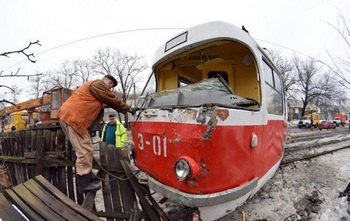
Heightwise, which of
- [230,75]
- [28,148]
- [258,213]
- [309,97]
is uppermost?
[309,97]

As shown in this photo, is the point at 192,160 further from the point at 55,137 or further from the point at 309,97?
the point at 309,97

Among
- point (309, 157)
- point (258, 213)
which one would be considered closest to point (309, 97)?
point (309, 157)

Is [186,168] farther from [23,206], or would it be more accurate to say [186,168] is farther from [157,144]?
[23,206]

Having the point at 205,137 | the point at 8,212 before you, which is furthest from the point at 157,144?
the point at 8,212

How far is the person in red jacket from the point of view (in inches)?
132

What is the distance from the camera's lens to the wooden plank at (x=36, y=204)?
9.40 ft

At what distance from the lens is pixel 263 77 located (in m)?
3.75

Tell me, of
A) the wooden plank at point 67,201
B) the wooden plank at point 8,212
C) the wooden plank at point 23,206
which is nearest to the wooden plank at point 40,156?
the wooden plank at point 67,201

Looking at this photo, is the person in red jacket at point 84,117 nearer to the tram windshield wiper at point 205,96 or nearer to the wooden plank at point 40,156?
the tram windshield wiper at point 205,96

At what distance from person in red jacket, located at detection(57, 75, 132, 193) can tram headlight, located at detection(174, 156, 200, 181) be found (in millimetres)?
1344

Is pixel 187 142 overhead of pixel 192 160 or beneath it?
overhead

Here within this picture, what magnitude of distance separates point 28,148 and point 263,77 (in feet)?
12.9

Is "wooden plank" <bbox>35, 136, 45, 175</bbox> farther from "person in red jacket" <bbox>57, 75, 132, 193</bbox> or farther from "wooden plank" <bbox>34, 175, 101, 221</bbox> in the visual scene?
"person in red jacket" <bbox>57, 75, 132, 193</bbox>

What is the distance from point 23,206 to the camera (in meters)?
2.89
